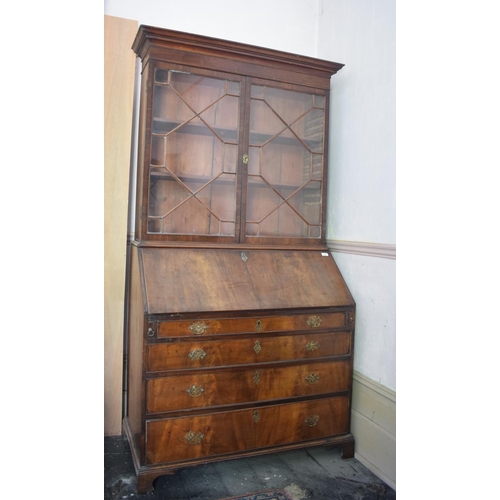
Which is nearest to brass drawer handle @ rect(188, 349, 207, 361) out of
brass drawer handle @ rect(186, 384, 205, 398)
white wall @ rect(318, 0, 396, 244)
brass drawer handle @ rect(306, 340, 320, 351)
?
brass drawer handle @ rect(186, 384, 205, 398)

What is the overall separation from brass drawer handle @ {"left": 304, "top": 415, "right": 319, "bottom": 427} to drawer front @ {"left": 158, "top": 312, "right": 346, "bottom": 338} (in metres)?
0.44

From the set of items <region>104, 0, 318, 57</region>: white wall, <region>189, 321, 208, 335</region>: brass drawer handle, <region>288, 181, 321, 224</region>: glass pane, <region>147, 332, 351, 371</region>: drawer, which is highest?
<region>104, 0, 318, 57</region>: white wall

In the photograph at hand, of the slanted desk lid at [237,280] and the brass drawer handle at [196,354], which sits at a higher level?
the slanted desk lid at [237,280]

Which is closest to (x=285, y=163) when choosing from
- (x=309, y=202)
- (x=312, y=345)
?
(x=309, y=202)

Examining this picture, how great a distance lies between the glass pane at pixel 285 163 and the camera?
2.47m

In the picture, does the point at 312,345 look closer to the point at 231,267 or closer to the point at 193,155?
the point at 231,267

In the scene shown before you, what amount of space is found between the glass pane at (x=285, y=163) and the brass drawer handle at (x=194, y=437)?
3.23 ft

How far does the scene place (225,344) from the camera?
2.13 meters

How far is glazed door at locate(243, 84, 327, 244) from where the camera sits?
2469 mm

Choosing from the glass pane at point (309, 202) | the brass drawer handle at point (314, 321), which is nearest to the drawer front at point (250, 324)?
the brass drawer handle at point (314, 321)

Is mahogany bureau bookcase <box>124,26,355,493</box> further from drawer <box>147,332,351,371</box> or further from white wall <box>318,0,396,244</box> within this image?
white wall <box>318,0,396,244</box>

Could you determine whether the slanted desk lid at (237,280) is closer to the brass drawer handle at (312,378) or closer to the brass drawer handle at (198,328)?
the brass drawer handle at (198,328)
